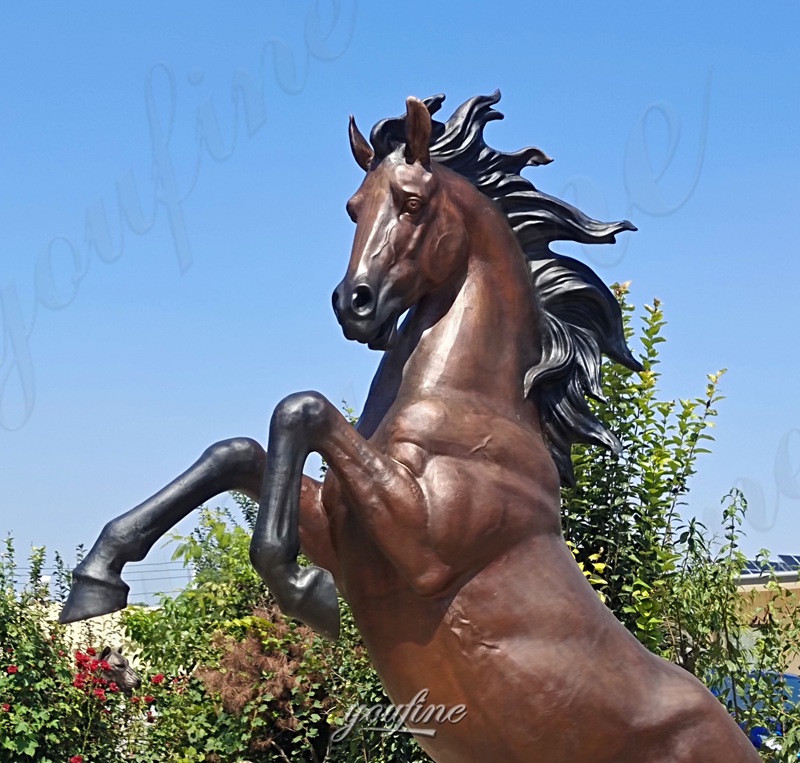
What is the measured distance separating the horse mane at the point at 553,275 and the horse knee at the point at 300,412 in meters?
0.82

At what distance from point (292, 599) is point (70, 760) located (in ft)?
15.7

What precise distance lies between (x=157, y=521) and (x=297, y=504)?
15.0 inches

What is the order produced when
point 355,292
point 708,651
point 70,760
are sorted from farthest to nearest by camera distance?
point 70,760
point 708,651
point 355,292

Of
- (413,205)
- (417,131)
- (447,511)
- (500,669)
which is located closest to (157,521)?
(447,511)

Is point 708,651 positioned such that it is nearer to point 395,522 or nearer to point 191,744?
point 191,744

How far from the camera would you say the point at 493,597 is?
3.24 meters

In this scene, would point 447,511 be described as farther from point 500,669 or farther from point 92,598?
point 92,598

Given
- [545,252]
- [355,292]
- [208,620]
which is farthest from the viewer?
[208,620]

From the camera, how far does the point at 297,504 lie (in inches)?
119

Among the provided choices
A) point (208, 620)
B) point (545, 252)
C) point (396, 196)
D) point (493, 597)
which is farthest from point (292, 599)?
point (208, 620)

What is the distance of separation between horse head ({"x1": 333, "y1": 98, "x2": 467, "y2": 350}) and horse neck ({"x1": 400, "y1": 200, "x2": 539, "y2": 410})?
0.07 metres

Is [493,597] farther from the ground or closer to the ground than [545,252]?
closer to the ground

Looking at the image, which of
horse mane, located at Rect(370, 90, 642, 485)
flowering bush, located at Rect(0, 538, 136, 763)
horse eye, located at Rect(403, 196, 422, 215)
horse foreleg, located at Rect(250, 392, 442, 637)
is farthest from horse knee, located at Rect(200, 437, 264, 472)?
flowering bush, located at Rect(0, 538, 136, 763)

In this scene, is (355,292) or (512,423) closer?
(355,292)
